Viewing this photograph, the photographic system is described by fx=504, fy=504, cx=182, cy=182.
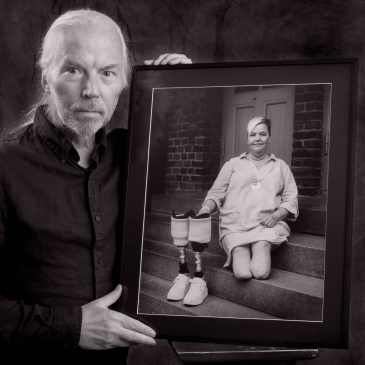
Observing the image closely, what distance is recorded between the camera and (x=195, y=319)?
1.42m

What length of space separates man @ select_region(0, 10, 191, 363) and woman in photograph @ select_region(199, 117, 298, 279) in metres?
0.31

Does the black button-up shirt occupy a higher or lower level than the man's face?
lower

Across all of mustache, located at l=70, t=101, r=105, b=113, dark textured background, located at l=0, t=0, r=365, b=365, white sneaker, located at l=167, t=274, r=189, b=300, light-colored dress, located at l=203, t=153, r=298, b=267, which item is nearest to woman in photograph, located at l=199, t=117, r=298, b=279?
light-colored dress, located at l=203, t=153, r=298, b=267

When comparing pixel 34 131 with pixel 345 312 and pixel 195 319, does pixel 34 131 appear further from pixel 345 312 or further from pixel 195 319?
pixel 345 312

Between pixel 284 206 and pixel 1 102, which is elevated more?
pixel 1 102

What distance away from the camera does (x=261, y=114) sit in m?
1.41

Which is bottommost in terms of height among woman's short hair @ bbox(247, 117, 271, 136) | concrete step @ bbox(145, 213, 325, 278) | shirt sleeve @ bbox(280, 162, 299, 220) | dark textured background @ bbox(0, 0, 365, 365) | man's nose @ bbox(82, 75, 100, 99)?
concrete step @ bbox(145, 213, 325, 278)

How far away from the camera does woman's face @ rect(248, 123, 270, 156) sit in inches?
55.5

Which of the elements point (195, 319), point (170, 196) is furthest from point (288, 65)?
point (195, 319)

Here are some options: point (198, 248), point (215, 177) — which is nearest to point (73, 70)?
point (215, 177)

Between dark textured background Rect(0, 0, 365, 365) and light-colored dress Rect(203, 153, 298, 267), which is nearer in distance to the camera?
light-colored dress Rect(203, 153, 298, 267)

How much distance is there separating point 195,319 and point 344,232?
477 millimetres

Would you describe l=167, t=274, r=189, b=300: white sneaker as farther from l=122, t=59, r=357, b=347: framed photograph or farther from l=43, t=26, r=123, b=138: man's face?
l=43, t=26, r=123, b=138: man's face

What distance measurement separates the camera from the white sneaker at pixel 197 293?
1.43 meters
